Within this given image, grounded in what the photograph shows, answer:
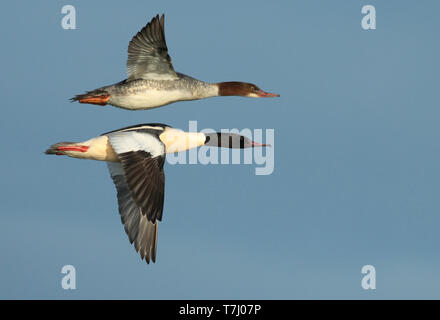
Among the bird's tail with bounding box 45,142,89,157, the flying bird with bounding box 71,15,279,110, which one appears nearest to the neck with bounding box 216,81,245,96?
the flying bird with bounding box 71,15,279,110

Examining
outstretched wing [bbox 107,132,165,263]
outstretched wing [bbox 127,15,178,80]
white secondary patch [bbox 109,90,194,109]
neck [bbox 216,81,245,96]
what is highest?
outstretched wing [bbox 127,15,178,80]

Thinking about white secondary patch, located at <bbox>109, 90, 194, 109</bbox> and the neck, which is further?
the neck

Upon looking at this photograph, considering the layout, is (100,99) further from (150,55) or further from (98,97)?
(150,55)

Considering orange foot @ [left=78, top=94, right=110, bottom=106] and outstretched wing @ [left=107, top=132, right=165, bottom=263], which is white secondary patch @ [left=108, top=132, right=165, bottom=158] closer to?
outstretched wing @ [left=107, top=132, right=165, bottom=263]

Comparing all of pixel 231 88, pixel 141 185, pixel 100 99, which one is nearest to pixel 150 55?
pixel 100 99

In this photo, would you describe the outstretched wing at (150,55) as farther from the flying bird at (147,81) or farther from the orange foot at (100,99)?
the orange foot at (100,99)

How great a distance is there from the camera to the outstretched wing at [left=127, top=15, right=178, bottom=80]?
19.6 metres

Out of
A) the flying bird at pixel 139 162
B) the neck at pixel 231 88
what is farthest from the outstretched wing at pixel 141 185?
the neck at pixel 231 88

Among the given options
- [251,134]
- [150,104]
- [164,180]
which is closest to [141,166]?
[164,180]

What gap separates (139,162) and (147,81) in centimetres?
191

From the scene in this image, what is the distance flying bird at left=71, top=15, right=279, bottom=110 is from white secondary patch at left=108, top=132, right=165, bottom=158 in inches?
25.0

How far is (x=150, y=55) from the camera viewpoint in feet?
64.6
